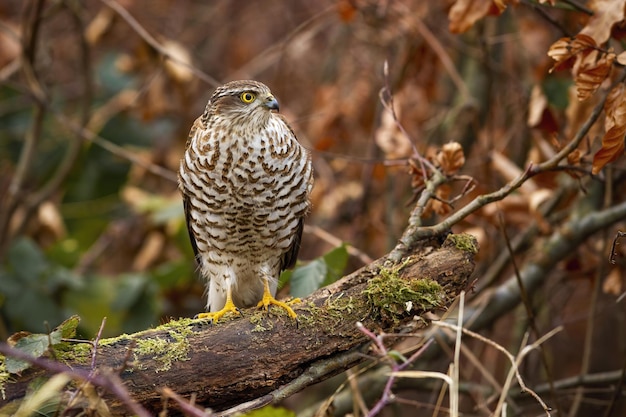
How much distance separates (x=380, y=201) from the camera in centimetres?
656

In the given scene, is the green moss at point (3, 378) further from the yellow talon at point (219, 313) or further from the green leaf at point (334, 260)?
the green leaf at point (334, 260)

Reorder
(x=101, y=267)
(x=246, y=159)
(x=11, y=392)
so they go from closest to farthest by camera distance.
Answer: (x=11, y=392)
(x=246, y=159)
(x=101, y=267)

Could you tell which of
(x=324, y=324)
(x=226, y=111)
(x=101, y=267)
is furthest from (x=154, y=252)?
(x=324, y=324)

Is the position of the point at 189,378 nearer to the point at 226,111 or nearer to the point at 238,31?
the point at 226,111

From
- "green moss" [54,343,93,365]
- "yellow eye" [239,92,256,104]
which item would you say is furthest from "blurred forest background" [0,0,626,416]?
"green moss" [54,343,93,365]

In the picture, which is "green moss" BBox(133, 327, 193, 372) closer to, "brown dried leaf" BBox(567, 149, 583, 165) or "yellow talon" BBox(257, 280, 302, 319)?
"yellow talon" BBox(257, 280, 302, 319)

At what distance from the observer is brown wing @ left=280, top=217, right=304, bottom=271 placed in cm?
411

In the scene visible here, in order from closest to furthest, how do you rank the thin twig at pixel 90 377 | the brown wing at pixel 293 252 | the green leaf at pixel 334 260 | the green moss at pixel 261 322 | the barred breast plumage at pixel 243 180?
the thin twig at pixel 90 377
the green moss at pixel 261 322
the barred breast plumage at pixel 243 180
the green leaf at pixel 334 260
the brown wing at pixel 293 252

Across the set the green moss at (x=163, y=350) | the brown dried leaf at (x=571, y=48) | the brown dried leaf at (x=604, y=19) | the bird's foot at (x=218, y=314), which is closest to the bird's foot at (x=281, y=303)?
the bird's foot at (x=218, y=314)

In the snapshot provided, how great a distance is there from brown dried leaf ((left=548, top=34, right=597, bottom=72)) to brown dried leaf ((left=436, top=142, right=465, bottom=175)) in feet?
1.85

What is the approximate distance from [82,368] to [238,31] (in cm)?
664

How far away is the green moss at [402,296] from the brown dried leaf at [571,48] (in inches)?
40.1

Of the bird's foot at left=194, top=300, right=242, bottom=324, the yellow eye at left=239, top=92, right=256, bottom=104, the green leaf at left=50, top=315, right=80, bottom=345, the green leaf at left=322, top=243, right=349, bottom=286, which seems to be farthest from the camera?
the green leaf at left=322, top=243, right=349, bottom=286

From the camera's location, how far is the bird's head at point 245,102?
371 cm
